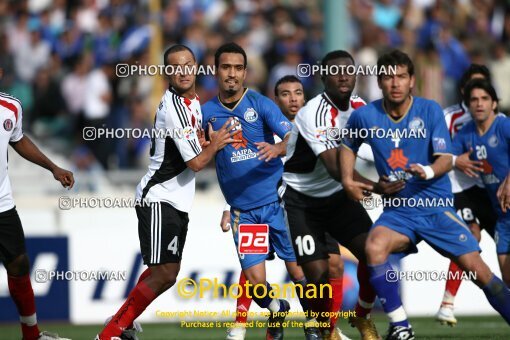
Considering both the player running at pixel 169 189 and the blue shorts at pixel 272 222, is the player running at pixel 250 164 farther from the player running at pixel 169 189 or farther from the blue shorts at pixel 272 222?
the player running at pixel 169 189

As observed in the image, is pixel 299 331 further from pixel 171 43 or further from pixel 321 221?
pixel 171 43

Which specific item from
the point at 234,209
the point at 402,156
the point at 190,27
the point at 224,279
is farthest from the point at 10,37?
the point at 402,156

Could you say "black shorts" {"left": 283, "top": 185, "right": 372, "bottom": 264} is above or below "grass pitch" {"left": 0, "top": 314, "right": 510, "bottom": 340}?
above

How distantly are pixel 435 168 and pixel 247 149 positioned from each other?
90.3 inches

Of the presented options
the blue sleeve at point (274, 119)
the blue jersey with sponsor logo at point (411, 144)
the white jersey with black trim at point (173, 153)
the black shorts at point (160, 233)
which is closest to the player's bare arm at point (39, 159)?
the white jersey with black trim at point (173, 153)

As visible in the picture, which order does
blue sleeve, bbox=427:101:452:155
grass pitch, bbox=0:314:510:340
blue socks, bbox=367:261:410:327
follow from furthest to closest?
grass pitch, bbox=0:314:510:340 → blue socks, bbox=367:261:410:327 → blue sleeve, bbox=427:101:452:155

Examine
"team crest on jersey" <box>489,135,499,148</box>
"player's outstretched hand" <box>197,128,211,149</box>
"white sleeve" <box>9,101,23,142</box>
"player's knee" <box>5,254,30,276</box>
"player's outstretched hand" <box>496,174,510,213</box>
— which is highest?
"white sleeve" <box>9,101,23,142</box>

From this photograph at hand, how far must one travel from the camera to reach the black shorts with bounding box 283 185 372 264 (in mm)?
10883

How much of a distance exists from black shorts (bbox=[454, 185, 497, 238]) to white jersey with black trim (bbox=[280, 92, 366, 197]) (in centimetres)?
262

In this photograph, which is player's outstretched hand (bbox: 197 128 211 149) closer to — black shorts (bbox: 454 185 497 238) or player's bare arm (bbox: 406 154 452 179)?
player's bare arm (bbox: 406 154 452 179)

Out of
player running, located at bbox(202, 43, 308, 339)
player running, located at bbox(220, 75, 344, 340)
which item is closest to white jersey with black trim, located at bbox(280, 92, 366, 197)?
player running, located at bbox(202, 43, 308, 339)

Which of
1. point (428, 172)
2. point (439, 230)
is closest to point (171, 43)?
point (439, 230)

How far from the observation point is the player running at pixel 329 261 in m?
11.2

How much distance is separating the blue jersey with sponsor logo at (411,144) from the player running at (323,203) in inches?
25.8
